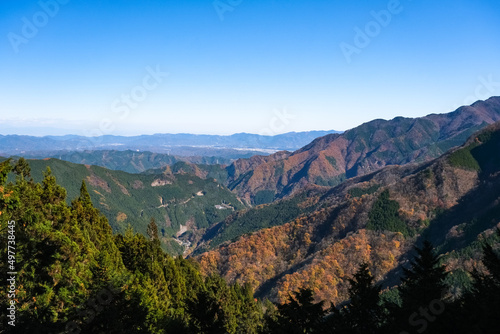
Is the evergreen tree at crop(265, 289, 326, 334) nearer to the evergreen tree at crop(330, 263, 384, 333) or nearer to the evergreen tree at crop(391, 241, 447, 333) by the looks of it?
the evergreen tree at crop(330, 263, 384, 333)

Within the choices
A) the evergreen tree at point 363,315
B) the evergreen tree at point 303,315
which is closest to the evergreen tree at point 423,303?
the evergreen tree at point 363,315

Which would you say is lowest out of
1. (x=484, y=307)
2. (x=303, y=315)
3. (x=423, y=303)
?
(x=303, y=315)

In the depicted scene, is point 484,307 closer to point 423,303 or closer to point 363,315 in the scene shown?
point 423,303

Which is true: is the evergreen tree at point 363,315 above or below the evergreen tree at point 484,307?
below

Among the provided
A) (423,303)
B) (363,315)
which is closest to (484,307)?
(423,303)

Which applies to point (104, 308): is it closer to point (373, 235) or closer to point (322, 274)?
point (322, 274)

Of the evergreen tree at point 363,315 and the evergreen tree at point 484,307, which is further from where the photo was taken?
the evergreen tree at point 363,315

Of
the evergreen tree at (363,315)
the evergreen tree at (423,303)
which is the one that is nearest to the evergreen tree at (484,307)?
the evergreen tree at (423,303)

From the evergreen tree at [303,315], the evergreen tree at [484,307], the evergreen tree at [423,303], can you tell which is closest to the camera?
the evergreen tree at [484,307]

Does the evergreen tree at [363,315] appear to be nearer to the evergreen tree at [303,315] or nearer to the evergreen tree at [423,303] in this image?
the evergreen tree at [303,315]

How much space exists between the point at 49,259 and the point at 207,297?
560 inches

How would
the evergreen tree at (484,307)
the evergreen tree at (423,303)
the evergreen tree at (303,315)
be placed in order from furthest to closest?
the evergreen tree at (303,315)
the evergreen tree at (423,303)
the evergreen tree at (484,307)

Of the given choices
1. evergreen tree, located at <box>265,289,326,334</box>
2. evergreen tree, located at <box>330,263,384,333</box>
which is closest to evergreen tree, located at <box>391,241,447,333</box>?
evergreen tree, located at <box>330,263,384,333</box>

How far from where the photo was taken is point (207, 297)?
29312mm
